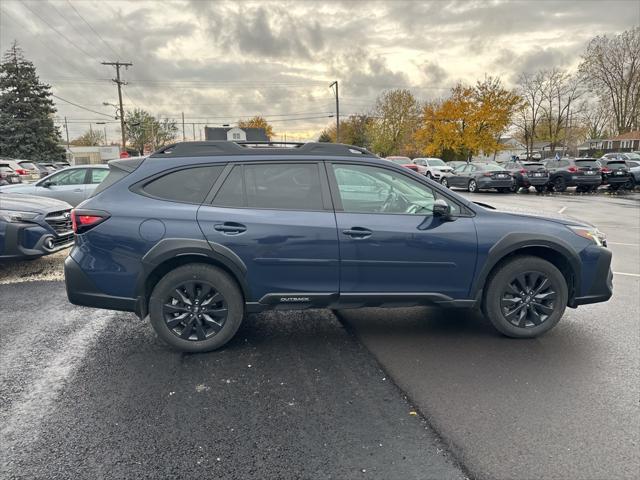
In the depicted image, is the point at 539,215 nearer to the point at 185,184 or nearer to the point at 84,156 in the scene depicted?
the point at 185,184

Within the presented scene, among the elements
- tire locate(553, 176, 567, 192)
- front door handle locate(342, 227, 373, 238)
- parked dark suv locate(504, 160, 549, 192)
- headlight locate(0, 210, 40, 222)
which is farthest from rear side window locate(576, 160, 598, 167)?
headlight locate(0, 210, 40, 222)

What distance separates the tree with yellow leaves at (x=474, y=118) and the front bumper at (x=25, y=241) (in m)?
38.6

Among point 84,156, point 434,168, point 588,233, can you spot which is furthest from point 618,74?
point 84,156

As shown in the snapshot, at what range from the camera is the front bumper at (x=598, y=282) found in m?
3.86

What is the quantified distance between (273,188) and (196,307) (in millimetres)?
1238

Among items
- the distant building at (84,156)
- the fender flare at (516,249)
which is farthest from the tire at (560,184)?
the distant building at (84,156)

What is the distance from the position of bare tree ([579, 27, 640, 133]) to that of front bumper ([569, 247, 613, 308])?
5648cm

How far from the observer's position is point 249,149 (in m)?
3.82

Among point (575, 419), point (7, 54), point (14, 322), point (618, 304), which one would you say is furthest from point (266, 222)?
point (7, 54)

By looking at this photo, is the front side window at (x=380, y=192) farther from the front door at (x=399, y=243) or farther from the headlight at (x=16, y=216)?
the headlight at (x=16, y=216)

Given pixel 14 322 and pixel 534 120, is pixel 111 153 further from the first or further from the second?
pixel 14 322

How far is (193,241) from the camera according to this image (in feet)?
11.4

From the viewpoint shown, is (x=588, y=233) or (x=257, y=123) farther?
(x=257, y=123)

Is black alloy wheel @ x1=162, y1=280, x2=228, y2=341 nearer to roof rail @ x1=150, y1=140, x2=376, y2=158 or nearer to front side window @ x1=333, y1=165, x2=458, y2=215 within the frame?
roof rail @ x1=150, y1=140, x2=376, y2=158
